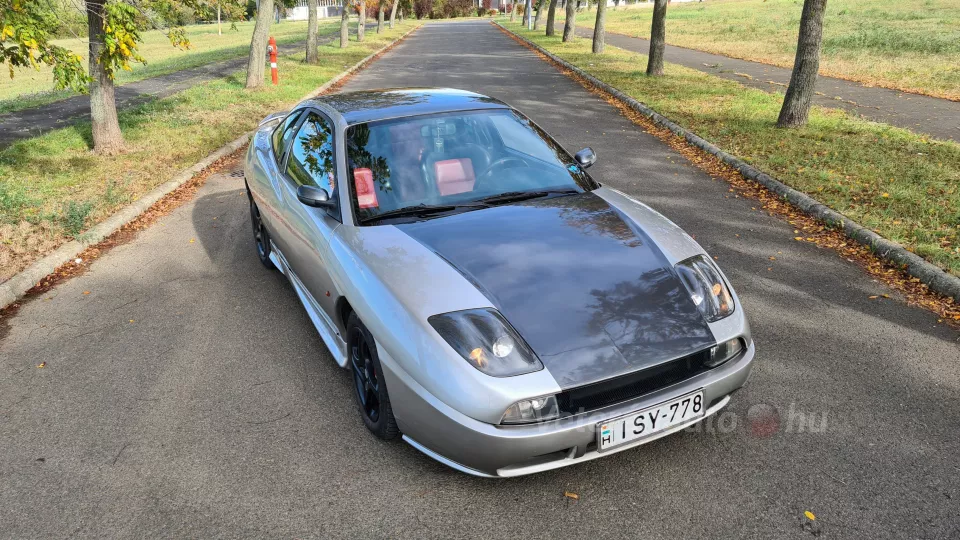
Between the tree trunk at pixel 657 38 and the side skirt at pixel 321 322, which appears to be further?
the tree trunk at pixel 657 38

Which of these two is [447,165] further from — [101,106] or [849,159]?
[101,106]

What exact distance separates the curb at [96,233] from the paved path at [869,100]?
34.6ft

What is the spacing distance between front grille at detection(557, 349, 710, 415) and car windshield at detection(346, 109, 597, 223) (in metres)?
1.42

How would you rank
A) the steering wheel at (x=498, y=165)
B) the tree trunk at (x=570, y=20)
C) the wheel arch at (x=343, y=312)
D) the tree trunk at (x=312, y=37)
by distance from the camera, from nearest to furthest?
1. the wheel arch at (x=343, y=312)
2. the steering wheel at (x=498, y=165)
3. the tree trunk at (x=312, y=37)
4. the tree trunk at (x=570, y=20)

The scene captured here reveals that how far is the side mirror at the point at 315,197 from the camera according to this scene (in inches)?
141

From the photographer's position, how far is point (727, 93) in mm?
13852

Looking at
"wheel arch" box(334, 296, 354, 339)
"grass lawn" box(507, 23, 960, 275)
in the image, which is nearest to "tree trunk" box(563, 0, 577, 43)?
"grass lawn" box(507, 23, 960, 275)

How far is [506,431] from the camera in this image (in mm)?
2514

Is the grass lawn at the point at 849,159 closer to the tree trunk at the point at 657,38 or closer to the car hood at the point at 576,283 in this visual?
the tree trunk at the point at 657,38

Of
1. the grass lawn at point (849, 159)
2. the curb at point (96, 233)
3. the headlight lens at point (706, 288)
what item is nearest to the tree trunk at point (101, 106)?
the curb at point (96, 233)

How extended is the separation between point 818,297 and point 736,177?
12.0 feet

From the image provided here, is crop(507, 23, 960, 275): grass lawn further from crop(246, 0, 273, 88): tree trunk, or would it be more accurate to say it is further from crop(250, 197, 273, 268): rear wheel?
crop(246, 0, 273, 88): tree trunk

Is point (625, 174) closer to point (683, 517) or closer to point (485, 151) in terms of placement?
point (485, 151)

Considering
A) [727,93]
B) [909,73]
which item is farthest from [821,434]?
[909,73]
